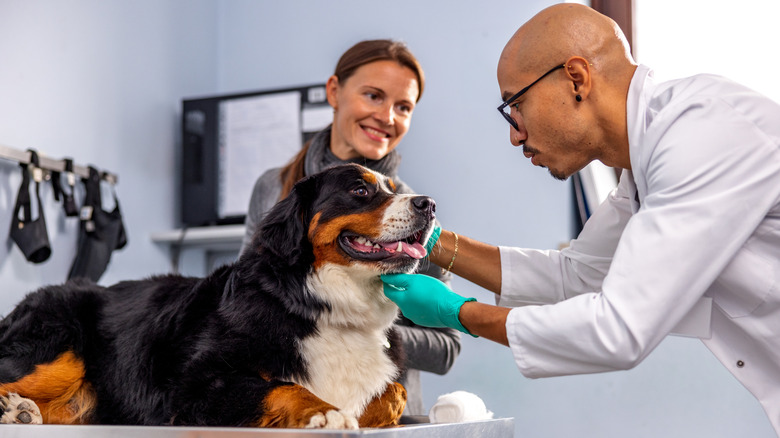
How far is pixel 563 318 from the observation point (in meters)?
1.22

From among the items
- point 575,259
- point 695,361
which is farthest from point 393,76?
point 695,361

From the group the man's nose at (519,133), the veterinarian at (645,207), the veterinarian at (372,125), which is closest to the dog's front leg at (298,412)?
the veterinarian at (645,207)

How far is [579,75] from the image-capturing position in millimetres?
1440

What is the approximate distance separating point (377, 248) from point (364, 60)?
0.91 metres

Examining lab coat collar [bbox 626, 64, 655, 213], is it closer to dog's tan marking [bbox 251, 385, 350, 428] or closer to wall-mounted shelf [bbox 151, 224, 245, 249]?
dog's tan marking [bbox 251, 385, 350, 428]

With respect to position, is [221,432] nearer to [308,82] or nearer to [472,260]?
[472,260]

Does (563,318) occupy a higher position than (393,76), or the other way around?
(393,76)

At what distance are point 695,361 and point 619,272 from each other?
1.83 m

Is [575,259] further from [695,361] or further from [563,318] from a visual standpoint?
[695,361]

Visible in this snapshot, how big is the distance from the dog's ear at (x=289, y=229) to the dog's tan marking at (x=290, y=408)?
1.19 feet

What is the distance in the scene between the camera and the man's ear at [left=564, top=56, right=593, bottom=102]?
4.70ft

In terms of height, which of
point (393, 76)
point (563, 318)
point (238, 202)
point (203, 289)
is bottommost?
point (238, 202)

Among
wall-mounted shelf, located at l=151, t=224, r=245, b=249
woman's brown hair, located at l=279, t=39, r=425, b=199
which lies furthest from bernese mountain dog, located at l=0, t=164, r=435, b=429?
wall-mounted shelf, located at l=151, t=224, r=245, b=249

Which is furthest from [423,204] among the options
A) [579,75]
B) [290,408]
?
[290,408]
